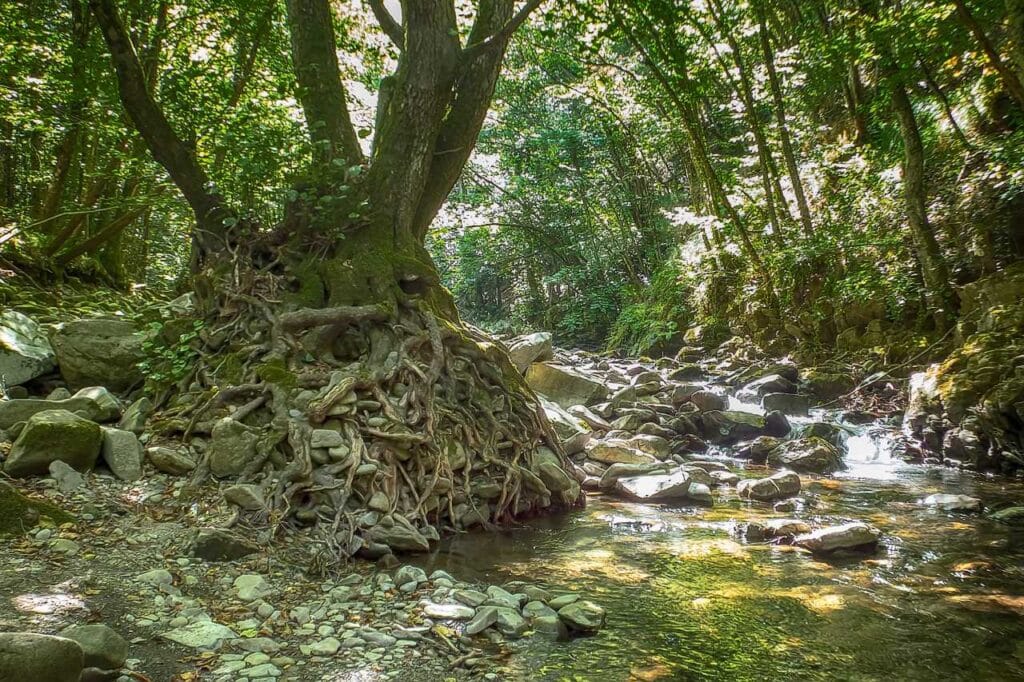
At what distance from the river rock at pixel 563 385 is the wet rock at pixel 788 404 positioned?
310cm

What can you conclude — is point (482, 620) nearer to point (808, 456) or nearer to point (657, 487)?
point (657, 487)

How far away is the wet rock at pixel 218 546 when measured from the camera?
3918mm

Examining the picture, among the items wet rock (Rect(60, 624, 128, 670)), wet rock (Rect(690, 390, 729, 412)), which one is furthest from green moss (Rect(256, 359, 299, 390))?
wet rock (Rect(690, 390, 729, 412))

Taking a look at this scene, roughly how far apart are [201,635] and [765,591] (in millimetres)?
3614

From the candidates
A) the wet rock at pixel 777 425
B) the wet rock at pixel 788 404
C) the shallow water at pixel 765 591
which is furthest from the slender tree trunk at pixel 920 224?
the shallow water at pixel 765 591

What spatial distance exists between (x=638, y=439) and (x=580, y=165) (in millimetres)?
14814

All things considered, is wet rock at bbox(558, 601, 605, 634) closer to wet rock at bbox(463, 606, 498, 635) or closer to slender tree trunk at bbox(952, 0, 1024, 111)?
wet rock at bbox(463, 606, 498, 635)

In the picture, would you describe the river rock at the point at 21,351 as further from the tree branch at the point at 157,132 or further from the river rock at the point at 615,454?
the river rock at the point at 615,454

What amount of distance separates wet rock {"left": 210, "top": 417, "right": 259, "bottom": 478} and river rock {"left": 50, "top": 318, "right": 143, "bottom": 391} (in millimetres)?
2135

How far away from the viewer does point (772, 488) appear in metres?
7.12

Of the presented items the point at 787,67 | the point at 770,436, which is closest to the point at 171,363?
the point at 770,436

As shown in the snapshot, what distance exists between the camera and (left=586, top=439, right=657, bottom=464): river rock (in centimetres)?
842

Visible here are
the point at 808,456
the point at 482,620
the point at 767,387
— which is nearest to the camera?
the point at 482,620

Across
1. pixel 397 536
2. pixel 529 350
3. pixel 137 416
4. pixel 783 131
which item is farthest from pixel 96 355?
pixel 783 131
